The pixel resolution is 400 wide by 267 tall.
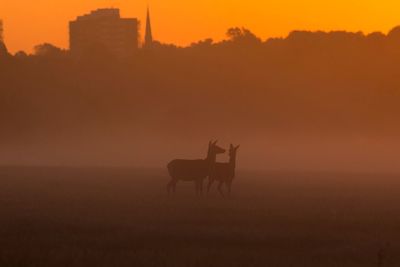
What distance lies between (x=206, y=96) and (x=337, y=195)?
85607 millimetres

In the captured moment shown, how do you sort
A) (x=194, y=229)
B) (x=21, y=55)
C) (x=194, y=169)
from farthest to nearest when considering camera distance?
(x=21, y=55), (x=194, y=169), (x=194, y=229)

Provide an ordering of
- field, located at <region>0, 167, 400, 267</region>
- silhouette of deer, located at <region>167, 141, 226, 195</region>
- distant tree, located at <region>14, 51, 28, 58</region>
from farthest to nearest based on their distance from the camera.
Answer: distant tree, located at <region>14, 51, 28, 58</region>, silhouette of deer, located at <region>167, 141, 226, 195</region>, field, located at <region>0, 167, 400, 267</region>

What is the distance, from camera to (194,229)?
21734 mm

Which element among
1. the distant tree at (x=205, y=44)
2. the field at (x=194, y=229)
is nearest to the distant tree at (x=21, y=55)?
the distant tree at (x=205, y=44)

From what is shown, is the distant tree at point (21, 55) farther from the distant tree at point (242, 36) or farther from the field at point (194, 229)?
the field at point (194, 229)

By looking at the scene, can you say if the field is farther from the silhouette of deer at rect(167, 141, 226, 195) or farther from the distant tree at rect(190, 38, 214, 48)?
the distant tree at rect(190, 38, 214, 48)

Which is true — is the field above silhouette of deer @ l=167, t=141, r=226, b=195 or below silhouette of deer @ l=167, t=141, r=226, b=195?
below

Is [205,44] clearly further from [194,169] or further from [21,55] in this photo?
[194,169]

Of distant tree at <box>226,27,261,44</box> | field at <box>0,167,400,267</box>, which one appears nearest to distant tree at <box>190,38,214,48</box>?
distant tree at <box>226,27,261,44</box>

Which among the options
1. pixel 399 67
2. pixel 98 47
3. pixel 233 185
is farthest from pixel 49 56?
pixel 233 185

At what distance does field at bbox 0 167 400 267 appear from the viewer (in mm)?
17531

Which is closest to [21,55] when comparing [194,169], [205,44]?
[205,44]

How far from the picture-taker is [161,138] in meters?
113

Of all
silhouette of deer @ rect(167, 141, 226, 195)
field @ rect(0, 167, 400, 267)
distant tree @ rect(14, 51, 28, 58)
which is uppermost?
distant tree @ rect(14, 51, 28, 58)
